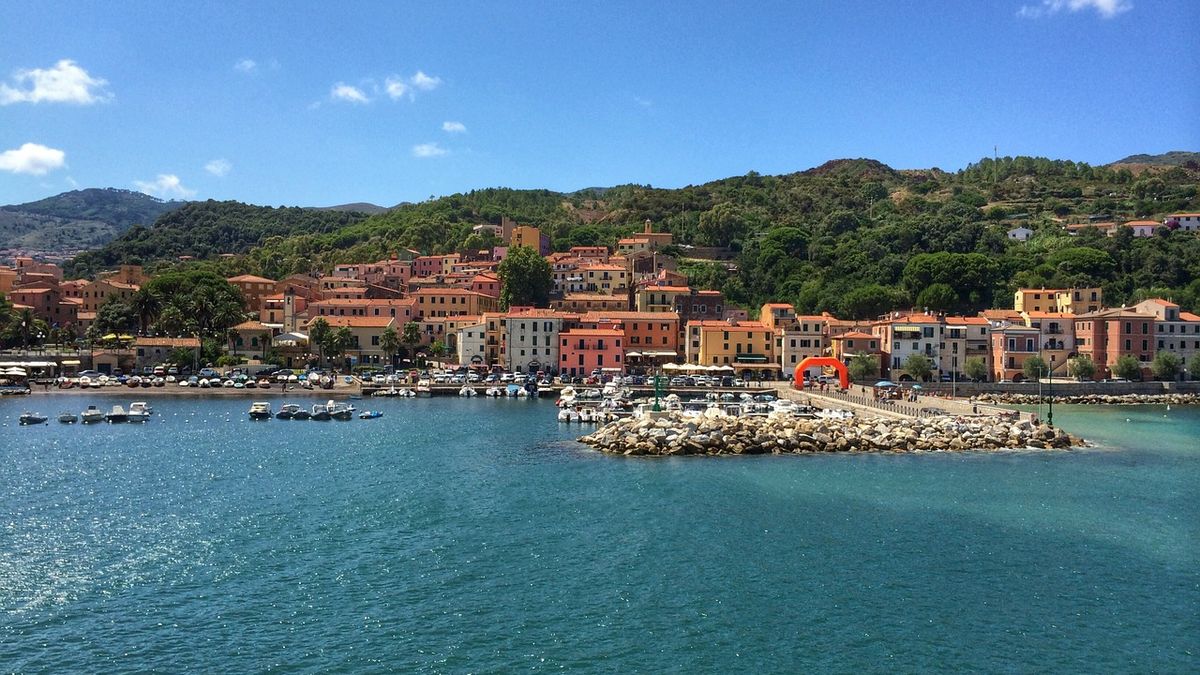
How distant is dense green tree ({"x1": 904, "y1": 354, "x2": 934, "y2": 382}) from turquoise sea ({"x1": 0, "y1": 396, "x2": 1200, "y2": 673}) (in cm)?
2092

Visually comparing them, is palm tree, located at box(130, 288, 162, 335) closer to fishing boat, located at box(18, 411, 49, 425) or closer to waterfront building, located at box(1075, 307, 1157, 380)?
fishing boat, located at box(18, 411, 49, 425)

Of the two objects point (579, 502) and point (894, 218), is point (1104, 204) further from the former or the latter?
point (579, 502)

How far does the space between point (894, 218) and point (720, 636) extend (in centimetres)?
9120

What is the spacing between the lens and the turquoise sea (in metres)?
14.1

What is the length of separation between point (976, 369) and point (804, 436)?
80.3 ft

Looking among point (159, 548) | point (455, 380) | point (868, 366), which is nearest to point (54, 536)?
point (159, 548)

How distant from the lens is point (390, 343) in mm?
59938

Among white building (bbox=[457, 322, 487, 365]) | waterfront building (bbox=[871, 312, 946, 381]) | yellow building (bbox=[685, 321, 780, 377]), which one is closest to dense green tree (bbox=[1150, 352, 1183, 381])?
A: waterfront building (bbox=[871, 312, 946, 381])

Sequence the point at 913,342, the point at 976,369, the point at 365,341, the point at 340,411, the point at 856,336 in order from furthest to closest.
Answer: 1. the point at 365,341
2. the point at 856,336
3. the point at 913,342
4. the point at 976,369
5. the point at 340,411

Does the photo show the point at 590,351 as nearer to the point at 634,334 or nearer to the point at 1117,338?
the point at 634,334

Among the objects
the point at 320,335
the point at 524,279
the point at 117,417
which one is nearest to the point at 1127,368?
the point at 524,279

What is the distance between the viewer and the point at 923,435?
112 ft

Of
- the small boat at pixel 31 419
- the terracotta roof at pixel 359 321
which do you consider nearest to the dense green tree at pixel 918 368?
the terracotta roof at pixel 359 321

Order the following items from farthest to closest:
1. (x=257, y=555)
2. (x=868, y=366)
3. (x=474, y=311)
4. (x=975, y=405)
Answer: (x=474, y=311) < (x=868, y=366) < (x=975, y=405) < (x=257, y=555)
